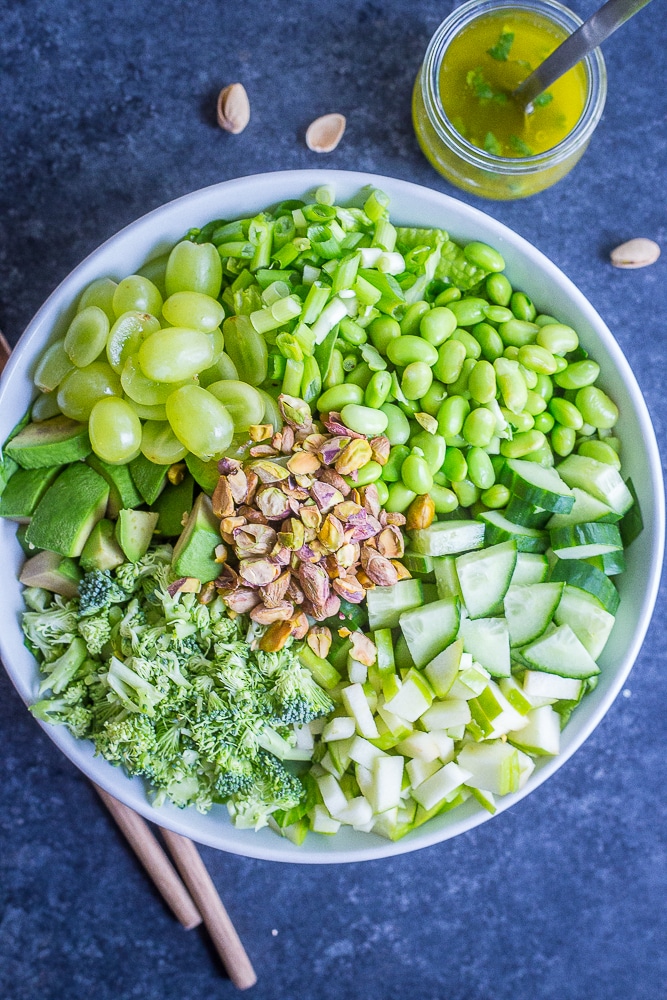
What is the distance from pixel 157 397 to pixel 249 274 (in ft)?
1.02

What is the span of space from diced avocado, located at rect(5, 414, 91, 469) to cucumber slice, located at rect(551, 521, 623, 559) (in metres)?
0.95

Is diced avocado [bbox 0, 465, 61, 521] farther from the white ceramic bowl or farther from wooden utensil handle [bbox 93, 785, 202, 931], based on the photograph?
wooden utensil handle [bbox 93, 785, 202, 931]

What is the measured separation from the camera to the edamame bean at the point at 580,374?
161cm

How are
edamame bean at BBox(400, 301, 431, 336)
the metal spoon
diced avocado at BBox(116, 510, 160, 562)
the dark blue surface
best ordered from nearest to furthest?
the metal spoon → diced avocado at BBox(116, 510, 160, 562) → edamame bean at BBox(400, 301, 431, 336) → the dark blue surface

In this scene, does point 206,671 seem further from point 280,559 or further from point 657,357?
point 657,357

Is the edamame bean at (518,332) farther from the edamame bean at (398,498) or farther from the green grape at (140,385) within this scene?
the green grape at (140,385)

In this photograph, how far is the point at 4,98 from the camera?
70.4 inches

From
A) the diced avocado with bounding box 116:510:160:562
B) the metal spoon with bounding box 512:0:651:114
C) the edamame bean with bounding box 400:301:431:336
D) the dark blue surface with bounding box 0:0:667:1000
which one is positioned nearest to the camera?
the metal spoon with bounding box 512:0:651:114

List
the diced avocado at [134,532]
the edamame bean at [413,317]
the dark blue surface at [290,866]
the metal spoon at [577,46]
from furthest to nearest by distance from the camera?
the dark blue surface at [290,866] → the edamame bean at [413,317] → the diced avocado at [134,532] → the metal spoon at [577,46]

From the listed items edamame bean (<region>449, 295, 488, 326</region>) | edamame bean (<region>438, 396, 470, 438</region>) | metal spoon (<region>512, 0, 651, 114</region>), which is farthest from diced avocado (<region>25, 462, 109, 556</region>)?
metal spoon (<region>512, 0, 651, 114</region>)

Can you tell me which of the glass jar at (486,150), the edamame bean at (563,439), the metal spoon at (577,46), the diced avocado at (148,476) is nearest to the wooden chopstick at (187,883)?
the diced avocado at (148,476)

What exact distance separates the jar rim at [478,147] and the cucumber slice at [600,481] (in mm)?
624

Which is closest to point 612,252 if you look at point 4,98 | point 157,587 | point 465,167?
point 465,167

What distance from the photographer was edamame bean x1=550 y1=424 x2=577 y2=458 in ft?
5.39
